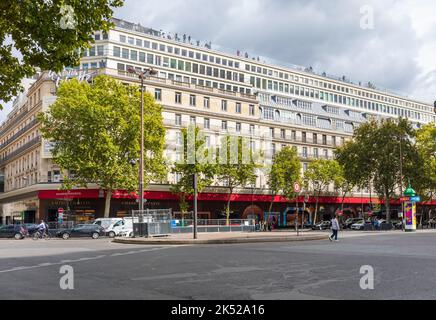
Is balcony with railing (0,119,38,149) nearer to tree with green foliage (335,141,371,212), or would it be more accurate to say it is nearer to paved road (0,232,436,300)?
tree with green foliage (335,141,371,212)

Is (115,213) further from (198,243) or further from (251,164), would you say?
(198,243)

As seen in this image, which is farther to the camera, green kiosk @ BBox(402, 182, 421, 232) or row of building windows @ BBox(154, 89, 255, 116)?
row of building windows @ BBox(154, 89, 255, 116)

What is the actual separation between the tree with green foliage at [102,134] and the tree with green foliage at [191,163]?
151 inches

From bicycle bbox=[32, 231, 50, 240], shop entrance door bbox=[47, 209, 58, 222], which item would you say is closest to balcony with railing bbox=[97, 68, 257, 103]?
shop entrance door bbox=[47, 209, 58, 222]

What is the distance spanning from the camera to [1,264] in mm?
14164

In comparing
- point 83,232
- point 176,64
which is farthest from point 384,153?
point 83,232

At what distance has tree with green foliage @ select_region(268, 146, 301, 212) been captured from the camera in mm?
56688

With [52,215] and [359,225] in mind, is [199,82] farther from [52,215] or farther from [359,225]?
[359,225]

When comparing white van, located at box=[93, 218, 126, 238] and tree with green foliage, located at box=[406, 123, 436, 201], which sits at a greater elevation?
tree with green foliage, located at box=[406, 123, 436, 201]

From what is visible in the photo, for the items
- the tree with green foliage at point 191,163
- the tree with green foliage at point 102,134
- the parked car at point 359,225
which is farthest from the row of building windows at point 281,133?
the parked car at point 359,225

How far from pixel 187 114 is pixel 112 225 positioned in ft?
66.3

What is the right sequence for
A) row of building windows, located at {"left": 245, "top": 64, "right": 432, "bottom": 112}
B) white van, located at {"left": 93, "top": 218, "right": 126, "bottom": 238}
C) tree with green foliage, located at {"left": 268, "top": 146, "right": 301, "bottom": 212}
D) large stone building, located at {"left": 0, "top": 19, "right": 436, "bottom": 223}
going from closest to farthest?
white van, located at {"left": 93, "top": 218, "right": 126, "bottom": 238}
large stone building, located at {"left": 0, "top": 19, "right": 436, "bottom": 223}
tree with green foliage, located at {"left": 268, "top": 146, "right": 301, "bottom": 212}
row of building windows, located at {"left": 245, "top": 64, "right": 432, "bottom": 112}

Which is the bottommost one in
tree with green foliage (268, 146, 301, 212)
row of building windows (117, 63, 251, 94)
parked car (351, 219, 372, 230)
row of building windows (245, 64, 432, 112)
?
parked car (351, 219, 372, 230)

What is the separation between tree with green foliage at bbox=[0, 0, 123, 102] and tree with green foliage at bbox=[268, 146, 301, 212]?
1773 inches
